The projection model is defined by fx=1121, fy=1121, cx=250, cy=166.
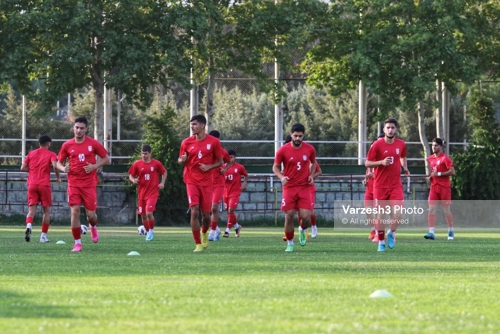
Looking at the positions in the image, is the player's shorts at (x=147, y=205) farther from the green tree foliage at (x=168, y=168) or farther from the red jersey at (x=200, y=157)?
the green tree foliage at (x=168, y=168)

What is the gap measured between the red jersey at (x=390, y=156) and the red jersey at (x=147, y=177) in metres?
8.17

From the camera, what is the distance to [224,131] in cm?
5338

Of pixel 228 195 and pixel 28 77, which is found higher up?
pixel 28 77

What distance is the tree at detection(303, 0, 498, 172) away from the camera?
40.1 m

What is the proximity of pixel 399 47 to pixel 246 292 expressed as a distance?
29.7 meters

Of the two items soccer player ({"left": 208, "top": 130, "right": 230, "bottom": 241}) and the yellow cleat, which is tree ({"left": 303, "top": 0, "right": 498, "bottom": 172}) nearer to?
soccer player ({"left": 208, "top": 130, "right": 230, "bottom": 241})

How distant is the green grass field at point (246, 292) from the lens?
8.62 metres

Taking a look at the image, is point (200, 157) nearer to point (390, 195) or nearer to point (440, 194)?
point (390, 195)

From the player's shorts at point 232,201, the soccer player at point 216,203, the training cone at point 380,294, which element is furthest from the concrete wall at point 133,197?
the training cone at point 380,294

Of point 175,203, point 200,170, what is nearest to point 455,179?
point 175,203

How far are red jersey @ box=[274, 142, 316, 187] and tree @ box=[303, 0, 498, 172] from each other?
67.3 feet

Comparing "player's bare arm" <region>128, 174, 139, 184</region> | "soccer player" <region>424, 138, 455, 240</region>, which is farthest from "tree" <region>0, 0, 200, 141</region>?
"soccer player" <region>424, 138, 455, 240</region>

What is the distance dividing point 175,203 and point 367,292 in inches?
1158

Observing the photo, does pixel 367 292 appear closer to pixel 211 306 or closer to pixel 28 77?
pixel 211 306
